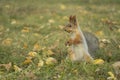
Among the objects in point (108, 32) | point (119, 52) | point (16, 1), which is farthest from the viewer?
point (16, 1)

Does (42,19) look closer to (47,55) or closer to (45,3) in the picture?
(45,3)

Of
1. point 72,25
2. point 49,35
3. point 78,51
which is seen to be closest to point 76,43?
point 78,51

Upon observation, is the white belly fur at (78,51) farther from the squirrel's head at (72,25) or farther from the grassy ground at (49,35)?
the squirrel's head at (72,25)

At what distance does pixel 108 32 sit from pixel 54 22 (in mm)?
1378

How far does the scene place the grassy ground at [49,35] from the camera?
4.56 metres

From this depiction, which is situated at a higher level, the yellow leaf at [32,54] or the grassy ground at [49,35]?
the yellow leaf at [32,54]

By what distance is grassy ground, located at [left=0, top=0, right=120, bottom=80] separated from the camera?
4562mm

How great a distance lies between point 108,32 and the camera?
7633mm

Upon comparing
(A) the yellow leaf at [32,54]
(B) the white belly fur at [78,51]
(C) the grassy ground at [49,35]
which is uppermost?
(B) the white belly fur at [78,51]

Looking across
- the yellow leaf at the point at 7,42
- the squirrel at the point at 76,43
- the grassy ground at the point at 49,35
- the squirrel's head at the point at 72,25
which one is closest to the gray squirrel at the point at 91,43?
the grassy ground at the point at 49,35

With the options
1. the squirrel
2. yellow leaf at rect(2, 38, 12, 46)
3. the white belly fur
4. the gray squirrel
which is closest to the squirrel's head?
the squirrel

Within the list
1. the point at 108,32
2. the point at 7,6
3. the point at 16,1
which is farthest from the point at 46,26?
the point at 16,1

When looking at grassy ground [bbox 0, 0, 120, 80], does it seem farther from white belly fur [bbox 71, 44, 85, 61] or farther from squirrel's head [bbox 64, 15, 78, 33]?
squirrel's head [bbox 64, 15, 78, 33]

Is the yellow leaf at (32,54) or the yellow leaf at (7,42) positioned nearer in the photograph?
the yellow leaf at (32,54)
